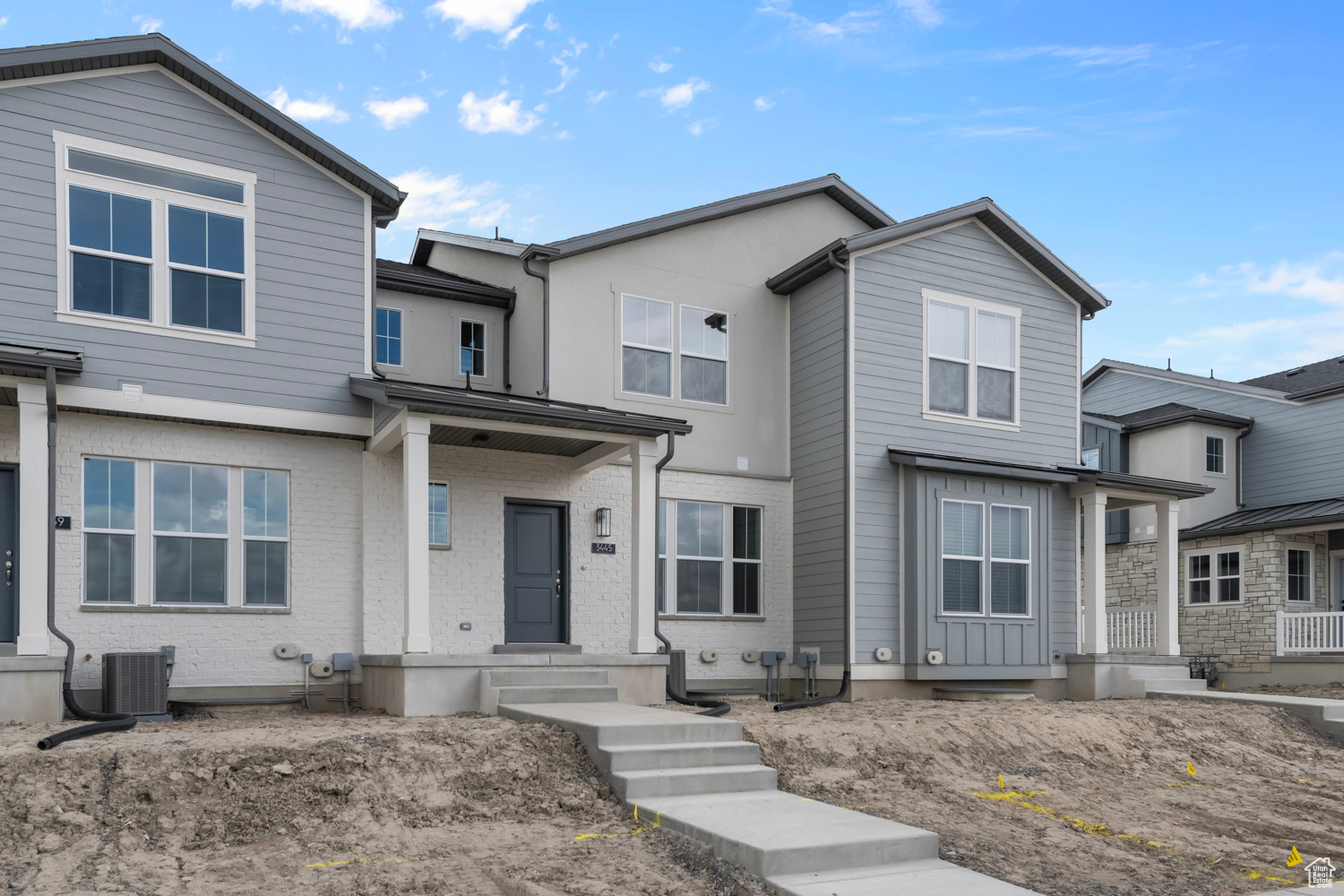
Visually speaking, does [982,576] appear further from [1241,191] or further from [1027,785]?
[1241,191]

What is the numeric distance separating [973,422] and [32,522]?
36.5 ft

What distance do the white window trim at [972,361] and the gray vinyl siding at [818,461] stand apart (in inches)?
53.2

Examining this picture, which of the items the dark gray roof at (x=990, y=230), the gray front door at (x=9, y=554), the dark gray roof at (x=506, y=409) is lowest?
the gray front door at (x=9, y=554)

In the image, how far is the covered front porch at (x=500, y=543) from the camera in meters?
9.84

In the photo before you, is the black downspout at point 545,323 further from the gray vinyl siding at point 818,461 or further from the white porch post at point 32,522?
the white porch post at point 32,522

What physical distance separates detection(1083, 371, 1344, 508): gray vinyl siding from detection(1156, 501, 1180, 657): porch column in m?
6.10

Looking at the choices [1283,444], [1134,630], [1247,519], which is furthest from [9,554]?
[1283,444]

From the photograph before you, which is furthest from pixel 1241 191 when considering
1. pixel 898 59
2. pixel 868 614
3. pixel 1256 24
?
pixel 868 614

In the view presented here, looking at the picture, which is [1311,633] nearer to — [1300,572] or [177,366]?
[1300,572]

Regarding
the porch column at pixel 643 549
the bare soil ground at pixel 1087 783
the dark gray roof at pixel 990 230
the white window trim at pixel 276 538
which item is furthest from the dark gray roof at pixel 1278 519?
the white window trim at pixel 276 538

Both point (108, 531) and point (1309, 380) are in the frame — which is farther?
point (1309, 380)

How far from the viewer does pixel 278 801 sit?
6551 mm

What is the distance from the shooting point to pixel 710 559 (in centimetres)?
1346

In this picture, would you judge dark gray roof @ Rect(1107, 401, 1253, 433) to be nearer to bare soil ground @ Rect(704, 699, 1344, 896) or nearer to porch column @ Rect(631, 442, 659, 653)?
bare soil ground @ Rect(704, 699, 1344, 896)
